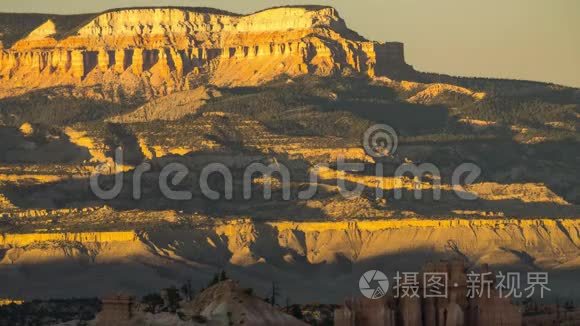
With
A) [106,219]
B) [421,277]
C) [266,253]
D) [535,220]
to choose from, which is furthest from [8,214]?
[421,277]

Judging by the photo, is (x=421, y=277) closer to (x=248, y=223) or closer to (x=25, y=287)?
(x=25, y=287)

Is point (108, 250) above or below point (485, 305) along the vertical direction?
below

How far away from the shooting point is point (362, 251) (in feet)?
598

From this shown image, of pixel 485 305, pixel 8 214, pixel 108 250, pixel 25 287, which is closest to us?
pixel 485 305

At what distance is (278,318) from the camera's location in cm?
6919

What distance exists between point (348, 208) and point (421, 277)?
122565mm

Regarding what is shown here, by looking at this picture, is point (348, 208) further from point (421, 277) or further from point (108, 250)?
point (421, 277)

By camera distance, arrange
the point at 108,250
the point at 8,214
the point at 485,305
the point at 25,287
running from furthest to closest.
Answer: the point at 8,214, the point at 108,250, the point at 25,287, the point at 485,305

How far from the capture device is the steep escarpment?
169250mm

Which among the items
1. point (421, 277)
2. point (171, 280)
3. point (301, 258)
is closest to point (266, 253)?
point (301, 258)

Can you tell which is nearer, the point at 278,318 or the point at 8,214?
the point at 278,318

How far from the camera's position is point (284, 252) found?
606 feet

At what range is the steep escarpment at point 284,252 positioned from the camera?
169250 mm

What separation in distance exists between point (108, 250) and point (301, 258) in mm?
13064
